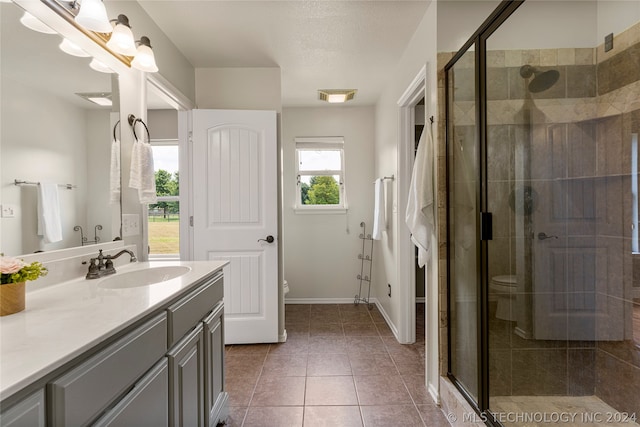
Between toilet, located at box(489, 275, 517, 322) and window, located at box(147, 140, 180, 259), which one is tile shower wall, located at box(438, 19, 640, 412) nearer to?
toilet, located at box(489, 275, 517, 322)

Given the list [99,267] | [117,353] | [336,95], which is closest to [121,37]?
[99,267]

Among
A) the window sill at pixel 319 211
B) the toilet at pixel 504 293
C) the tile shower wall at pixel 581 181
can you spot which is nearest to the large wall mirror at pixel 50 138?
the tile shower wall at pixel 581 181

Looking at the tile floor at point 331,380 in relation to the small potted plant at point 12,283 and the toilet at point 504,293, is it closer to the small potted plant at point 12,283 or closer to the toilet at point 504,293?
the toilet at point 504,293

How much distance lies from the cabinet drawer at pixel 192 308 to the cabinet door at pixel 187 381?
47mm

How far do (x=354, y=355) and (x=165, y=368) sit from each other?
5.68 feet

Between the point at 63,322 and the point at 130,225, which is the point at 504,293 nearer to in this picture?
the point at 63,322

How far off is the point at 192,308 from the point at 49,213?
0.71 metres

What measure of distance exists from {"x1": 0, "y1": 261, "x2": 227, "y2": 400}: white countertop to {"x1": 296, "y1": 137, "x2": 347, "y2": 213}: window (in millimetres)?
2624

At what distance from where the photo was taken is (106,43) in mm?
1537

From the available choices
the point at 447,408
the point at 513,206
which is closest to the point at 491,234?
the point at 513,206

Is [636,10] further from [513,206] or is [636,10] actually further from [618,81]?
[513,206]

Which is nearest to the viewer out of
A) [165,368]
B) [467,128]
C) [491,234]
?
[165,368]

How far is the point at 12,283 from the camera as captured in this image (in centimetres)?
89

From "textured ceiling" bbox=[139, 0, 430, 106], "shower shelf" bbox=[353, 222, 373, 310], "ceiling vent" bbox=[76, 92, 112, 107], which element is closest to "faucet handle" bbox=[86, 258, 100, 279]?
"ceiling vent" bbox=[76, 92, 112, 107]
